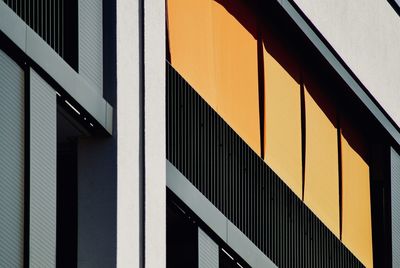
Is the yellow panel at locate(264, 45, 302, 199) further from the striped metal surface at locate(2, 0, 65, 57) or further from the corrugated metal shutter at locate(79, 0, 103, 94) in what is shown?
the striped metal surface at locate(2, 0, 65, 57)

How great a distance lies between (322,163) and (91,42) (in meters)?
7.07

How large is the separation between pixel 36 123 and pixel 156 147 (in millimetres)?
2304

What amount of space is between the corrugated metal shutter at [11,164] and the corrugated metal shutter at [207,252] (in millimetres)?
4093

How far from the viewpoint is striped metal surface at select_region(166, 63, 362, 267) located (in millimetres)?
16359

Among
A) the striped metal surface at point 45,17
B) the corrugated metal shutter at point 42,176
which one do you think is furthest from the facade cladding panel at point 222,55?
the corrugated metal shutter at point 42,176

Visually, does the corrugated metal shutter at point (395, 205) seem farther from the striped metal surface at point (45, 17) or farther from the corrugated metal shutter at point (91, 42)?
the striped metal surface at point (45, 17)

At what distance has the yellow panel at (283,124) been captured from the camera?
1911cm

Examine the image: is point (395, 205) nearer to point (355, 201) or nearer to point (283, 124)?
point (355, 201)

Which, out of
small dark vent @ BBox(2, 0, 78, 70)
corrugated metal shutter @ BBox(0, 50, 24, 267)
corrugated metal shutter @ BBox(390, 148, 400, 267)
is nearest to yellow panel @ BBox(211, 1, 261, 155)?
corrugated metal shutter @ BBox(390, 148, 400, 267)

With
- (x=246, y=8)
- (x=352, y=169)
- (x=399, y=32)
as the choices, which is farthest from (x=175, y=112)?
(x=399, y=32)

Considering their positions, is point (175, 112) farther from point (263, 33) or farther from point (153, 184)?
point (263, 33)

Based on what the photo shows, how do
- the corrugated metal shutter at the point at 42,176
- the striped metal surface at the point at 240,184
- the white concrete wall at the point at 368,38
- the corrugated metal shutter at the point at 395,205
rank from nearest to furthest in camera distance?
the corrugated metal shutter at the point at 42,176
the striped metal surface at the point at 240,184
the white concrete wall at the point at 368,38
the corrugated metal shutter at the point at 395,205

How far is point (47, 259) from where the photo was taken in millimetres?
12891

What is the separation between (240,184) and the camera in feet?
57.8
